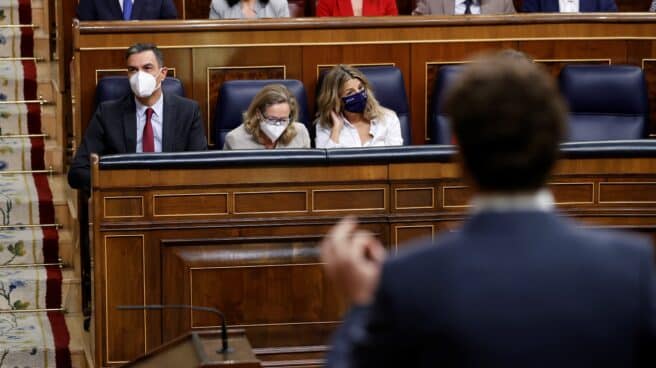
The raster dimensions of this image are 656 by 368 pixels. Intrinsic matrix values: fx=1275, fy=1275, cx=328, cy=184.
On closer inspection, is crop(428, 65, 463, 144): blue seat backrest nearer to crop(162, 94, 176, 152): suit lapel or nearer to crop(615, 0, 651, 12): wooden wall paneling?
crop(162, 94, 176, 152): suit lapel

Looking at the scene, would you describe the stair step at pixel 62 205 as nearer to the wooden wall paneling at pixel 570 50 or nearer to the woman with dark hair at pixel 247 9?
the woman with dark hair at pixel 247 9

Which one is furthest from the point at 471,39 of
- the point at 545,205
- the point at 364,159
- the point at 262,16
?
the point at 545,205

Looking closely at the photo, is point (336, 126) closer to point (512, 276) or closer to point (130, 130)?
point (130, 130)

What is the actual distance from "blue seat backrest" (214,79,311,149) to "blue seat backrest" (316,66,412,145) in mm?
126

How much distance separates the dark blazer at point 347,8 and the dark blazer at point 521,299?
3.90 m

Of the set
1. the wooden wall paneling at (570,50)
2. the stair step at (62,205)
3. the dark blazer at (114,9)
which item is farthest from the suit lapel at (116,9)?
the wooden wall paneling at (570,50)

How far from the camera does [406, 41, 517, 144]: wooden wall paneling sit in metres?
4.48

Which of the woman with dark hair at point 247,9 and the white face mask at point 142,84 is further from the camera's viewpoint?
the woman with dark hair at point 247,9

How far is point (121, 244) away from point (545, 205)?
2107 mm

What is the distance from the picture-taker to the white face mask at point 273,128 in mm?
3883

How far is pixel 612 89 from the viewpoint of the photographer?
4.39 meters

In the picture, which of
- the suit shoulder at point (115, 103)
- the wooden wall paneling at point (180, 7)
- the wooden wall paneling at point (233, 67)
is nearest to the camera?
the suit shoulder at point (115, 103)

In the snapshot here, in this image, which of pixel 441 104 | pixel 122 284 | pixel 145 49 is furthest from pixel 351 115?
pixel 122 284

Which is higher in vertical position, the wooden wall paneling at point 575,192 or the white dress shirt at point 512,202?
the white dress shirt at point 512,202
